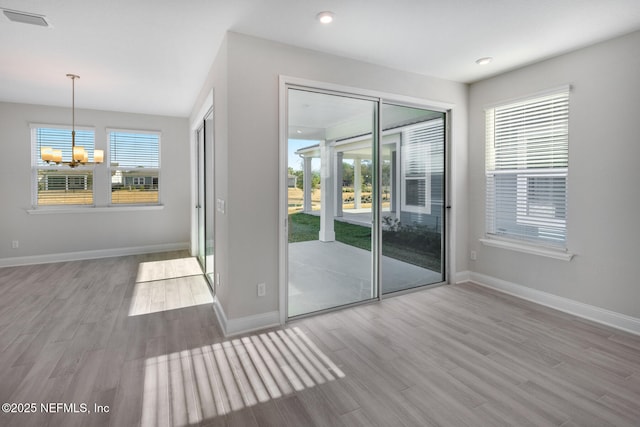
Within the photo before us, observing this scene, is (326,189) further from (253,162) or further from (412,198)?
(412,198)

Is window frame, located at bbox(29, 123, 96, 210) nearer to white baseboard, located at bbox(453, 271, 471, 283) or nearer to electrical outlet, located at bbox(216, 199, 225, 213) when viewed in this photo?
electrical outlet, located at bbox(216, 199, 225, 213)

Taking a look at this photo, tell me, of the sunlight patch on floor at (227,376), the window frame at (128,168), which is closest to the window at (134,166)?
the window frame at (128,168)

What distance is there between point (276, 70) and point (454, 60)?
190 cm

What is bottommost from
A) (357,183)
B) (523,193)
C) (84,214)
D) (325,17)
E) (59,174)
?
(84,214)

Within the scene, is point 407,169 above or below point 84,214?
above

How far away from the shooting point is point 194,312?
3418 mm

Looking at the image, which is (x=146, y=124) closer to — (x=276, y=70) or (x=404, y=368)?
(x=276, y=70)

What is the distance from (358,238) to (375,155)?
3.13ft

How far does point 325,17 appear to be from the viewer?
8.40 ft

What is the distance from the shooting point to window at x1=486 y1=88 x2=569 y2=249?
11.2ft

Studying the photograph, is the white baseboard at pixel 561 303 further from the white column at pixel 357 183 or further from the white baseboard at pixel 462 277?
the white column at pixel 357 183

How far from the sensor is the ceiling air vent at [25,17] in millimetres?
2506

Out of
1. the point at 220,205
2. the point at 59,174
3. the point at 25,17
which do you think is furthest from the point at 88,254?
the point at 25,17

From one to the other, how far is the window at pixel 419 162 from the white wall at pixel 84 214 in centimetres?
440
